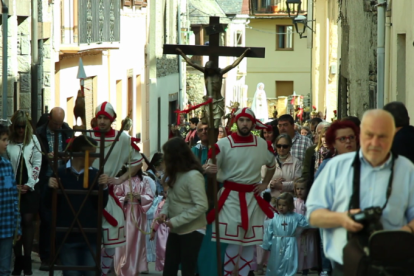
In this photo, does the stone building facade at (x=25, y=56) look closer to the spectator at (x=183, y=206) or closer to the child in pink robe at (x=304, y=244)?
the child in pink robe at (x=304, y=244)

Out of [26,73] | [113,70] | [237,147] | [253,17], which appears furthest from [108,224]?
[253,17]

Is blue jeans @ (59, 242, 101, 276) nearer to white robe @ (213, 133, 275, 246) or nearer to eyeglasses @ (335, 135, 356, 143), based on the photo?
white robe @ (213, 133, 275, 246)

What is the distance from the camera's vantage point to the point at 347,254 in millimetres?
4656

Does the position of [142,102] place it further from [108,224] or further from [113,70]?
[108,224]

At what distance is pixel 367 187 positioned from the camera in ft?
15.5

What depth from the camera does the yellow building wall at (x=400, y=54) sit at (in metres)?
11.2

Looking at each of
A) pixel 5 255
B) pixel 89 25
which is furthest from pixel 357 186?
pixel 89 25


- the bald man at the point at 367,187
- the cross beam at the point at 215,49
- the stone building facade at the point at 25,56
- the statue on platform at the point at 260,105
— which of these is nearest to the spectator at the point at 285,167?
the cross beam at the point at 215,49

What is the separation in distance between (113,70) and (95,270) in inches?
625

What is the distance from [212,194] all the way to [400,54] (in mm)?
4812

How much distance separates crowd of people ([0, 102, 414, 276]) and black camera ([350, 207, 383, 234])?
0.12 ft

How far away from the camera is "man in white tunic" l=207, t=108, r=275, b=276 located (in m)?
8.41

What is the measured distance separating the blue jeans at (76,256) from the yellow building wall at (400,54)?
16.6 feet

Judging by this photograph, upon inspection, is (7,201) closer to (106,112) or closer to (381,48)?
(106,112)
